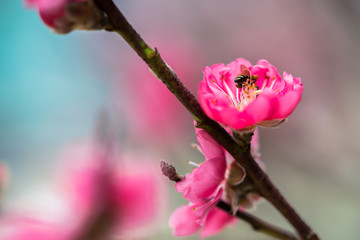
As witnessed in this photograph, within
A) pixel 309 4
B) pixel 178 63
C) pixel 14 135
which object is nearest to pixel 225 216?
pixel 178 63

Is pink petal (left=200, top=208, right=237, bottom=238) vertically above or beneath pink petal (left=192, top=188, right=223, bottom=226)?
beneath

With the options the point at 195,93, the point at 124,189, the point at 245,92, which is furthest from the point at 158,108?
the point at 245,92

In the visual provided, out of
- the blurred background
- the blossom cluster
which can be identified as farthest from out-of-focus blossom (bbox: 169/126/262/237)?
the blurred background

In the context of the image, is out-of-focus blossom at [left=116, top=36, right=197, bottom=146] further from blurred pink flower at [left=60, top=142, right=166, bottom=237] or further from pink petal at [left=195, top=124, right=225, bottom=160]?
pink petal at [left=195, top=124, right=225, bottom=160]

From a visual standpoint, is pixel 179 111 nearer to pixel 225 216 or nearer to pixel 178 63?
pixel 178 63

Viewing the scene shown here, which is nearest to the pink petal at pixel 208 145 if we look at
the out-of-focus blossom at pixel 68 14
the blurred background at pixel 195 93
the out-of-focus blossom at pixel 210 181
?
the out-of-focus blossom at pixel 210 181

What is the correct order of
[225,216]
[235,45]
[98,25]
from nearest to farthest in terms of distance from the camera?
[98,25] → [225,216] → [235,45]

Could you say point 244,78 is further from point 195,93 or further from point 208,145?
point 195,93
